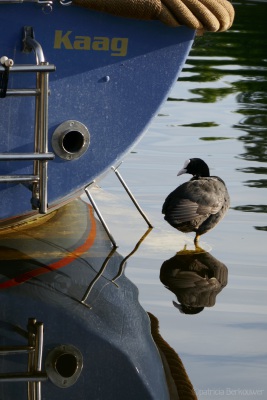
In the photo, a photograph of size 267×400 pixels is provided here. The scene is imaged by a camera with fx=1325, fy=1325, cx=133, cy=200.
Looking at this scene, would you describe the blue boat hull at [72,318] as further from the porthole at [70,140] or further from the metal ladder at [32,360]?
the porthole at [70,140]

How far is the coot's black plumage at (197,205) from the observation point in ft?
25.9

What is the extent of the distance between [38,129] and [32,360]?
144 cm

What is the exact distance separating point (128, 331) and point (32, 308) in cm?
51

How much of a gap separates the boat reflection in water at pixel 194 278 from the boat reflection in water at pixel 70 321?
0.78 ft

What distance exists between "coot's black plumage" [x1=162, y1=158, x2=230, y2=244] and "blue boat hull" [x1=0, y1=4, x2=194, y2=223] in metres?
0.57

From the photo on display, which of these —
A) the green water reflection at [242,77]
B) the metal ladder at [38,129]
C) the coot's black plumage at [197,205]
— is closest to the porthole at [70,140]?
the metal ladder at [38,129]

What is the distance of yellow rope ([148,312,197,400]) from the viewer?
18.4 feet

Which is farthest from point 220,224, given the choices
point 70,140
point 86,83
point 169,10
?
point 169,10

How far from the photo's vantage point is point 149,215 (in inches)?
335

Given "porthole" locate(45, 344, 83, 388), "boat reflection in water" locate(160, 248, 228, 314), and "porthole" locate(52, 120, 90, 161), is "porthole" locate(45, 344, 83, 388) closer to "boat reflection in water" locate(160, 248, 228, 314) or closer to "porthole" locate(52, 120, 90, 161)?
"boat reflection in water" locate(160, 248, 228, 314)

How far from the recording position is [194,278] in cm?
727

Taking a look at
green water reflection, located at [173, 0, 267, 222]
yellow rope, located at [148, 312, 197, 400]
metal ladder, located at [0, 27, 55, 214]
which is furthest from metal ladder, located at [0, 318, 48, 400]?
green water reflection, located at [173, 0, 267, 222]

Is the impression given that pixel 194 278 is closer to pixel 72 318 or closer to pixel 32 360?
pixel 72 318

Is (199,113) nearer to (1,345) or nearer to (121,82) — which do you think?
(121,82)
